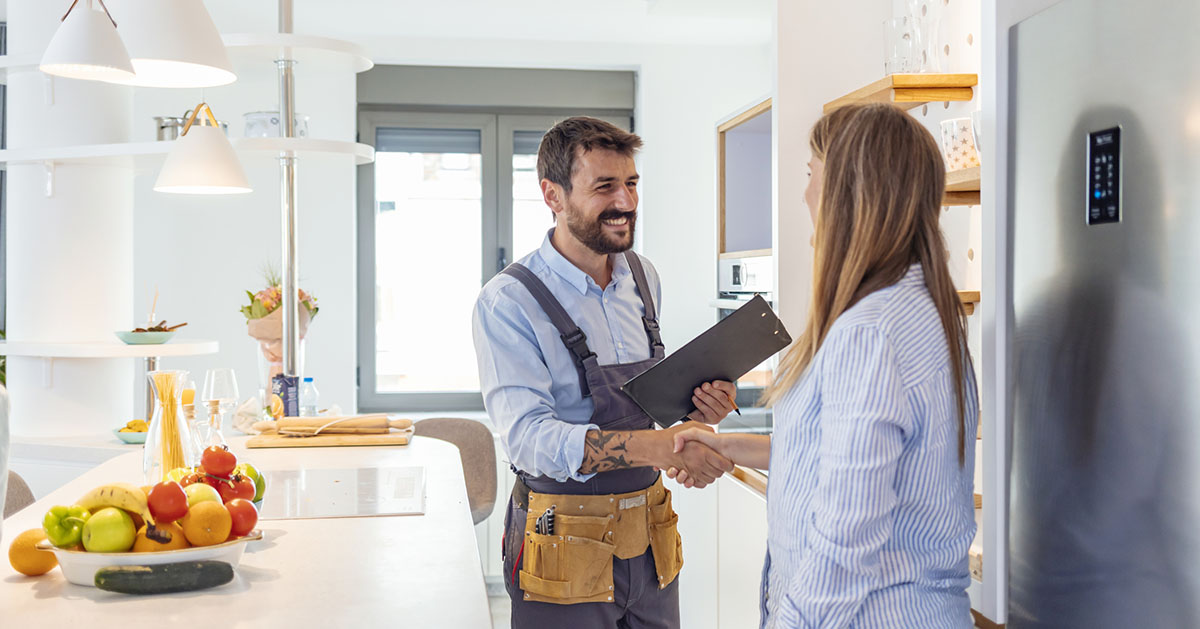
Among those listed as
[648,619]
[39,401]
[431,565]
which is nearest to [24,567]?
[431,565]

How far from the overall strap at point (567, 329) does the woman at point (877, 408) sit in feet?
2.48

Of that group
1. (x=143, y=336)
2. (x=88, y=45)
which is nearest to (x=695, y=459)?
(x=88, y=45)

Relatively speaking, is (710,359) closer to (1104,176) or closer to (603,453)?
(603,453)

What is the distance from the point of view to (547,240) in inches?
84.7

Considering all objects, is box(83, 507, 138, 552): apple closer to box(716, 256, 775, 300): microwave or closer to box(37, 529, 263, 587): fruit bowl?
box(37, 529, 263, 587): fruit bowl

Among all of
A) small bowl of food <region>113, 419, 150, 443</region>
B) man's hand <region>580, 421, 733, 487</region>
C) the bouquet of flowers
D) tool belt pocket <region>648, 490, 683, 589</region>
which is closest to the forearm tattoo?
man's hand <region>580, 421, 733, 487</region>

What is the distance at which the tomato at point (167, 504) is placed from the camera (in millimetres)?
1349

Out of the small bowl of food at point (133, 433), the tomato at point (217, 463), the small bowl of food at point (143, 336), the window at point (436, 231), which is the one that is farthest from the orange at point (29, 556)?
the window at point (436, 231)

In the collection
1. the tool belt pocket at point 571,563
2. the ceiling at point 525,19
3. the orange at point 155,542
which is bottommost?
the tool belt pocket at point 571,563

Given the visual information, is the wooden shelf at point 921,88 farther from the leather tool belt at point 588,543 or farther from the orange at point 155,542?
the orange at point 155,542

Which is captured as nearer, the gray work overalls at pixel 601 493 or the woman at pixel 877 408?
the woman at pixel 877 408

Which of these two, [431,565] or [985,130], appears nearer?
[985,130]

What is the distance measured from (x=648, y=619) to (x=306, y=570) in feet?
2.58

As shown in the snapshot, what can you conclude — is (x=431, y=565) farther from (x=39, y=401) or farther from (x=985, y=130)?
(x=39, y=401)
